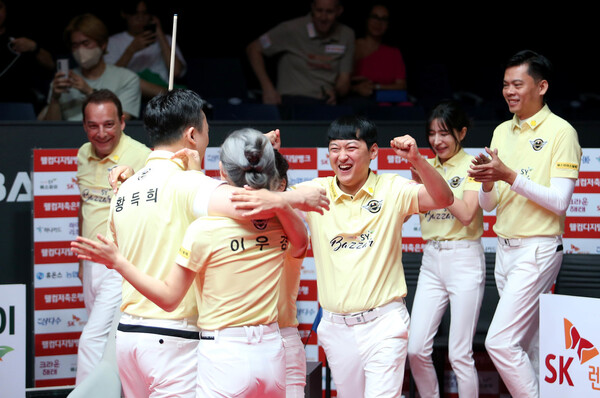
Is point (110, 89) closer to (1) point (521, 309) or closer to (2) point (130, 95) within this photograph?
(2) point (130, 95)

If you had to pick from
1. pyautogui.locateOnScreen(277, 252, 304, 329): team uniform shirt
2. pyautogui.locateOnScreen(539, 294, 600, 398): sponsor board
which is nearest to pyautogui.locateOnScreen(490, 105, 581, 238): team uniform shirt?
pyautogui.locateOnScreen(539, 294, 600, 398): sponsor board

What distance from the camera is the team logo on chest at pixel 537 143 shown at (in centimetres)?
440

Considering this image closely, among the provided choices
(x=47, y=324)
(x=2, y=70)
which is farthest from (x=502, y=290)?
(x=2, y=70)

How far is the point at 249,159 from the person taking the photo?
8.95 feet

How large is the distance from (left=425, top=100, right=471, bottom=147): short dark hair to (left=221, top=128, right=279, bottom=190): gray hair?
2.09 meters

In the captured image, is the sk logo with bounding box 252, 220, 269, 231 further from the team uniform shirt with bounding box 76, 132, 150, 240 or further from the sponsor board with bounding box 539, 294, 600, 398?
the team uniform shirt with bounding box 76, 132, 150, 240

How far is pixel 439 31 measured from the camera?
890 centimetres

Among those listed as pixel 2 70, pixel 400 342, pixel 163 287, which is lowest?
pixel 400 342

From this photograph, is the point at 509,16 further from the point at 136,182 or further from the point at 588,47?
the point at 136,182

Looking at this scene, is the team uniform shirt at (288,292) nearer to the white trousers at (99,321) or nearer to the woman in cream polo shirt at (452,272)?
the woman in cream polo shirt at (452,272)

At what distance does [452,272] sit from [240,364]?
7.24ft

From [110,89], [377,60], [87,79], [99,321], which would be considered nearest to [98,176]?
[99,321]

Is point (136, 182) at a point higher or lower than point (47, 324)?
higher

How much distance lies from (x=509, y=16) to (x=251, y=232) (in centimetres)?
705
